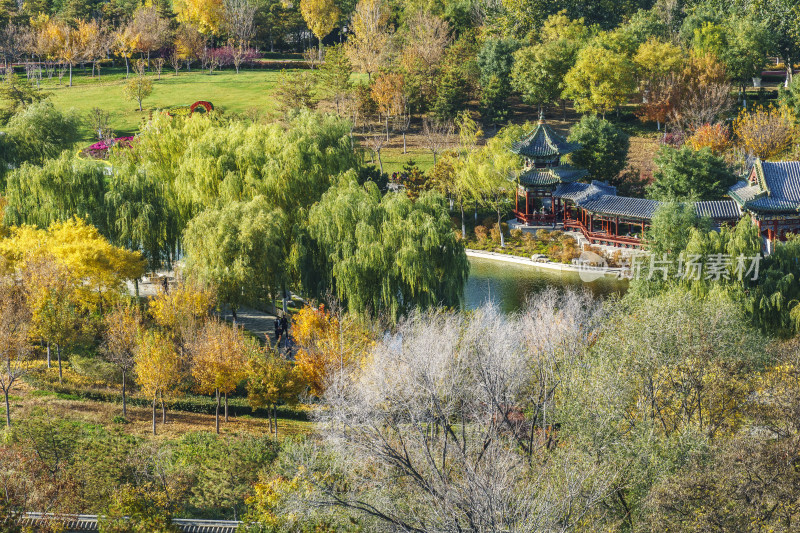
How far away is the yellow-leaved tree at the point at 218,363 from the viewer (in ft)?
80.8

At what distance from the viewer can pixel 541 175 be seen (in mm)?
45281

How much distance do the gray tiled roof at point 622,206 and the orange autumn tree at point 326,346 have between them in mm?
17371

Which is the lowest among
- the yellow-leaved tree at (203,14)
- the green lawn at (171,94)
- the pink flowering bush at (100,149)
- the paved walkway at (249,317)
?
the paved walkway at (249,317)

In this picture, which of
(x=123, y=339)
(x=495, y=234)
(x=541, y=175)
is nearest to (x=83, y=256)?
(x=123, y=339)

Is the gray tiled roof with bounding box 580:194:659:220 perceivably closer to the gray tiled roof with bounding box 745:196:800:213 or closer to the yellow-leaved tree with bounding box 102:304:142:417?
the gray tiled roof with bounding box 745:196:800:213

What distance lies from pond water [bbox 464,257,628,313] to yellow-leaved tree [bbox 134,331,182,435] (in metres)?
13.8

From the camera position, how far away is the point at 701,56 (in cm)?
5869

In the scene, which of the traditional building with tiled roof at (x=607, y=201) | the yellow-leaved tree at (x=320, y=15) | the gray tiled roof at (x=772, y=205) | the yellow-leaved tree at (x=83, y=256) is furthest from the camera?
the yellow-leaved tree at (x=320, y=15)

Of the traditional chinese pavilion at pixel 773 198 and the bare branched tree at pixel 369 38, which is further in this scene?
the bare branched tree at pixel 369 38

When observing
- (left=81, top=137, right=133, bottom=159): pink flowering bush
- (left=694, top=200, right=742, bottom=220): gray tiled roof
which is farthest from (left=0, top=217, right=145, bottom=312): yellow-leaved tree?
(left=81, top=137, right=133, bottom=159): pink flowering bush

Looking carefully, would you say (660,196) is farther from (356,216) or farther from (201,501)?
(201,501)

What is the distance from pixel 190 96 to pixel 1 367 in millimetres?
45010

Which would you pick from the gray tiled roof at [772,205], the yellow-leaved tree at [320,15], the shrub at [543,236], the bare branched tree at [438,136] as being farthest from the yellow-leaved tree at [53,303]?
the yellow-leaved tree at [320,15]

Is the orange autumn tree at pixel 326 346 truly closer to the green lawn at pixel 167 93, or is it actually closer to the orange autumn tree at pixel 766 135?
the orange autumn tree at pixel 766 135
